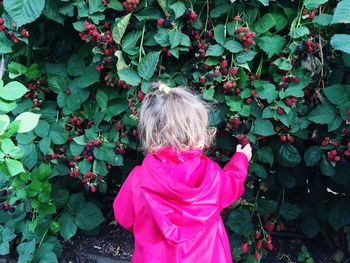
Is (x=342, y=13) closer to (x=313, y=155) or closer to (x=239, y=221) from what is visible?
(x=313, y=155)

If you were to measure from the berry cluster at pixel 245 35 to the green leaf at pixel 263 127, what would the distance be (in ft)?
1.11

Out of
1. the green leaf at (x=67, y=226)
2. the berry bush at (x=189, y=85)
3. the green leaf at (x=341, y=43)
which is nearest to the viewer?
the green leaf at (x=341, y=43)

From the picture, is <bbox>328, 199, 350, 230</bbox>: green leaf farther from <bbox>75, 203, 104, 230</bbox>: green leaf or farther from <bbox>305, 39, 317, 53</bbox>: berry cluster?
<bbox>75, 203, 104, 230</bbox>: green leaf

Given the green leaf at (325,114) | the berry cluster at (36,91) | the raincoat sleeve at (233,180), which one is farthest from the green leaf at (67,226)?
the green leaf at (325,114)

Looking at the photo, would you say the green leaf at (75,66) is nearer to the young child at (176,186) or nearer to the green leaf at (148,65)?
the green leaf at (148,65)

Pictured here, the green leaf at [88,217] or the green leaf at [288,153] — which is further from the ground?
the green leaf at [288,153]

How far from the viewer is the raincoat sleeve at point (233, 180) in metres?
2.00

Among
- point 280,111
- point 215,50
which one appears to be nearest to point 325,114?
point 280,111

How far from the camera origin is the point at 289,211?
2.64 metres

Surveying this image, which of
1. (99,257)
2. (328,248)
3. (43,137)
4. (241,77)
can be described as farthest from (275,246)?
(43,137)

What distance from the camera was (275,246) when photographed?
9.66 ft

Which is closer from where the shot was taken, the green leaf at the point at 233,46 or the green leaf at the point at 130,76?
the green leaf at the point at 233,46

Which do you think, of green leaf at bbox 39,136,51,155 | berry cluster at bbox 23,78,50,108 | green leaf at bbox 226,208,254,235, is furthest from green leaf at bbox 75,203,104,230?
green leaf at bbox 226,208,254,235

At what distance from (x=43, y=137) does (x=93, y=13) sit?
750 mm
